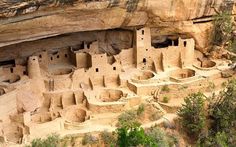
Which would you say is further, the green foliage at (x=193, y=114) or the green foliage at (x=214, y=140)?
the green foliage at (x=193, y=114)

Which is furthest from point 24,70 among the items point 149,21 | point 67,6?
point 149,21

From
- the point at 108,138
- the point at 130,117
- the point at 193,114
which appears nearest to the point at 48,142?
the point at 108,138

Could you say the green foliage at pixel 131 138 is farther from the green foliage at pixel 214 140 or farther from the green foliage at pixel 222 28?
the green foliage at pixel 222 28

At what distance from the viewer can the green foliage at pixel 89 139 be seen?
1453 centimetres

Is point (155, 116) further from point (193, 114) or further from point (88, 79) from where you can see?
point (88, 79)

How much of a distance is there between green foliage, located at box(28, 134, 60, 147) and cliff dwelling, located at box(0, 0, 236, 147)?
0.34 m

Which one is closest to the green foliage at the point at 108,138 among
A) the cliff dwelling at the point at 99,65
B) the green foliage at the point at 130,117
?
the cliff dwelling at the point at 99,65

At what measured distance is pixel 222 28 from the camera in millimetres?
18312

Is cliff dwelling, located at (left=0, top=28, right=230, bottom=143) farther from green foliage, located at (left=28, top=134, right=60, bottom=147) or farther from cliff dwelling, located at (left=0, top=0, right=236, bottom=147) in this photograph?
green foliage, located at (left=28, top=134, right=60, bottom=147)

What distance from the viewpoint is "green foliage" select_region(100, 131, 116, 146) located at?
1462cm

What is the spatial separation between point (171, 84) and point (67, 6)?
464cm

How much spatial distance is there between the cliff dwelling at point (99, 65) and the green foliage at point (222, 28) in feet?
0.95

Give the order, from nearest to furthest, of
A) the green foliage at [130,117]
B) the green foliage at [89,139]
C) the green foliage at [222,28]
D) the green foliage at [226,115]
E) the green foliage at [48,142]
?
the green foliage at [48,142]
the green foliage at [89,139]
the green foliage at [130,117]
the green foliage at [226,115]
the green foliage at [222,28]

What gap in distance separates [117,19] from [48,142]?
478 cm
